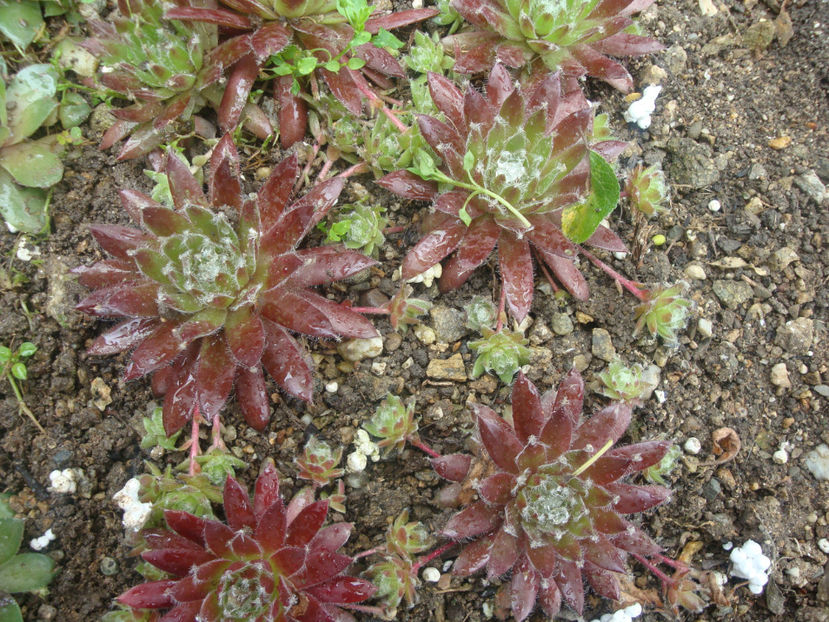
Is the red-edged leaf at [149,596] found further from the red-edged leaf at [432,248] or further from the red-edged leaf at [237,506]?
the red-edged leaf at [432,248]

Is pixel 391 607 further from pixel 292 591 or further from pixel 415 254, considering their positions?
pixel 415 254

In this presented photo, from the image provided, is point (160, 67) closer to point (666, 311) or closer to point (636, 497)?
point (666, 311)

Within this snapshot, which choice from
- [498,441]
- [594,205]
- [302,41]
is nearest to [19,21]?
[302,41]

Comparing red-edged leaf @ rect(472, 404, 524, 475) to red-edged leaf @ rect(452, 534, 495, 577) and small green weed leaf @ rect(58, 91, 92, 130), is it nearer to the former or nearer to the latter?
red-edged leaf @ rect(452, 534, 495, 577)

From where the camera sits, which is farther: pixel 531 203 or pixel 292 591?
pixel 531 203

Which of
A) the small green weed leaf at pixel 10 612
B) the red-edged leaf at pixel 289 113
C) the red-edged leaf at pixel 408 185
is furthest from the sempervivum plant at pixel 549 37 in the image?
the small green weed leaf at pixel 10 612

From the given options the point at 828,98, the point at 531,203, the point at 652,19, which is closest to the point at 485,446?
the point at 531,203
